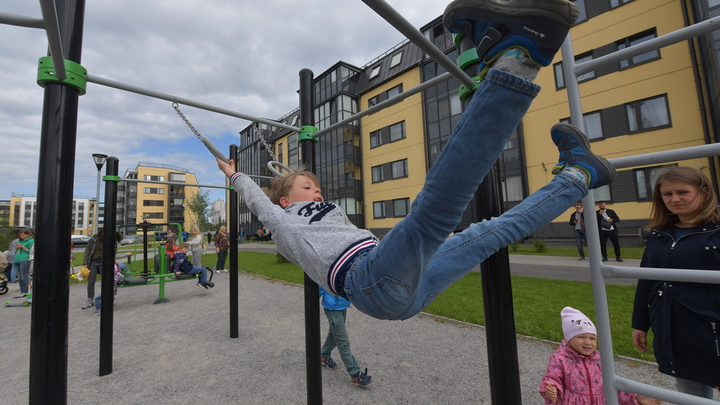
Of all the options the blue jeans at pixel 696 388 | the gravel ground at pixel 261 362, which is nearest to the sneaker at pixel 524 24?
the blue jeans at pixel 696 388

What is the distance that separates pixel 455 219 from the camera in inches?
35.9

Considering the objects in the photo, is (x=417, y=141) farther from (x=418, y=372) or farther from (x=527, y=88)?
(x=527, y=88)

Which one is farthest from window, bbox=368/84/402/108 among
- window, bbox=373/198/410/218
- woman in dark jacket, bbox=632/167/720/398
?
woman in dark jacket, bbox=632/167/720/398

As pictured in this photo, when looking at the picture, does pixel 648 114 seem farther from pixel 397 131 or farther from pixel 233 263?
pixel 233 263

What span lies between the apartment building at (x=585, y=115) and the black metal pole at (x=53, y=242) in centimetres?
412

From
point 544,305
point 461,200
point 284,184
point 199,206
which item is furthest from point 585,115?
point 199,206

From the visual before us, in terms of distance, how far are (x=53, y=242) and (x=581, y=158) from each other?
212 centimetres

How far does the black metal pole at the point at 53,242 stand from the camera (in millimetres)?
1148

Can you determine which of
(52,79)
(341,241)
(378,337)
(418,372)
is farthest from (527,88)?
(378,337)

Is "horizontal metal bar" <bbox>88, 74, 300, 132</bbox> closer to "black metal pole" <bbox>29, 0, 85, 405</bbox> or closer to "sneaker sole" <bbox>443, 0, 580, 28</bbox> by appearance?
"black metal pole" <bbox>29, 0, 85, 405</bbox>

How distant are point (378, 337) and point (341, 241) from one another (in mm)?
3042

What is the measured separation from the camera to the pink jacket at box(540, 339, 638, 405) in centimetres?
179

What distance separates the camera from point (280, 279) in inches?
340

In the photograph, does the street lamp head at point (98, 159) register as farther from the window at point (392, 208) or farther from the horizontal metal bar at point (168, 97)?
the window at point (392, 208)
